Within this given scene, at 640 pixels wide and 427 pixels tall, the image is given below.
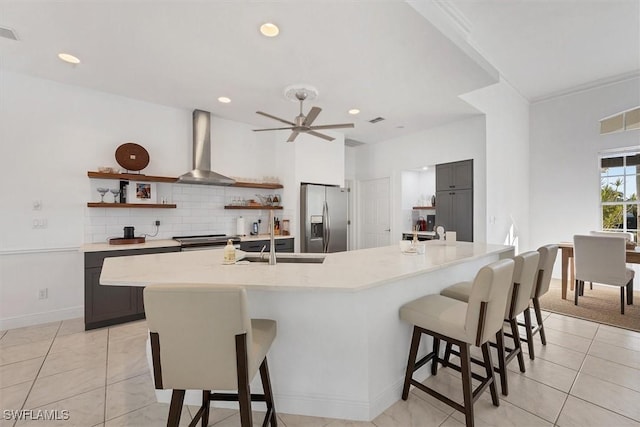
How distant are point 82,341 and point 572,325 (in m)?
5.26

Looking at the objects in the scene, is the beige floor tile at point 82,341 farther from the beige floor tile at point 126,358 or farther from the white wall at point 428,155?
the white wall at point 428,155

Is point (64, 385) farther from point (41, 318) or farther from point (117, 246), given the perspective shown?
→ point (41, 318)

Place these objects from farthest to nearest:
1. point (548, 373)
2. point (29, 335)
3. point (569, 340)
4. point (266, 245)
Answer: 1. point (266, 245)
2. point (29, 335)
3. point (569, 340)
4. point (548, 373)

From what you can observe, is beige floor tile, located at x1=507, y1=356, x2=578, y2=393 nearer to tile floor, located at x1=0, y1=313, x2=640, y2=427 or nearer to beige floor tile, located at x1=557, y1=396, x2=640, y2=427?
tile floor, located at x1=0, y1=313, x2=640, y2=427

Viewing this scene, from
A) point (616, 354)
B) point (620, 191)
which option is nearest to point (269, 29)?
point (616, 354)

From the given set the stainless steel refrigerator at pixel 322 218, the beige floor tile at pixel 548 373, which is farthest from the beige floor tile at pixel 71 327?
the beige floor tile at pixel 548 373

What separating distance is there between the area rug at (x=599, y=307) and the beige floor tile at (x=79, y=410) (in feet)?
15.7

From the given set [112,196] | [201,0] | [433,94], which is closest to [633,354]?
[433,94]

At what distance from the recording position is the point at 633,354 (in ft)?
8.16

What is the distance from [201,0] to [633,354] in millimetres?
4671

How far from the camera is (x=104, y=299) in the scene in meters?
3.12

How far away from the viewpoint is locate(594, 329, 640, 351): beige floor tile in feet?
8.68

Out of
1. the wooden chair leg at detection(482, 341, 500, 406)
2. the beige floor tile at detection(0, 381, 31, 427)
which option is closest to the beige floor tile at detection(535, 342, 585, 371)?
the wooden chair leg at detection(482, 341, 500, 406)

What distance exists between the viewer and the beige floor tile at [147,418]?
1.69 metres
